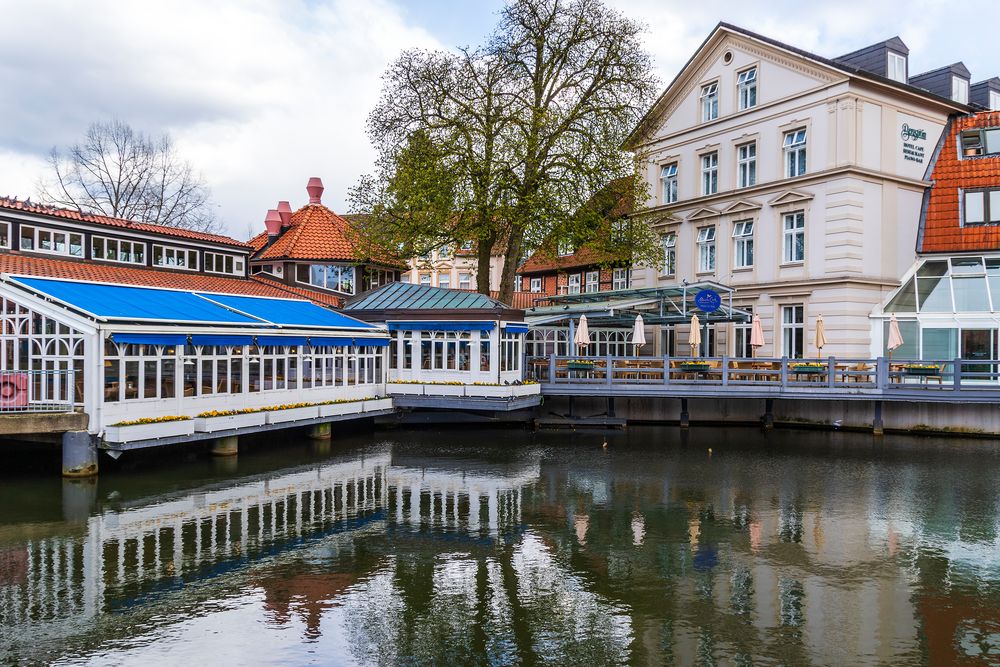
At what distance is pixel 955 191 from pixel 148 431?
97.7 ft

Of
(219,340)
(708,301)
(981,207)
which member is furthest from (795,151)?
(219,340)

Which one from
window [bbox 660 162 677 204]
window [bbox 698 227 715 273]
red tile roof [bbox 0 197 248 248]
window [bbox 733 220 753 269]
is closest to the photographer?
red tile roof [bbox 0 197 248 248]

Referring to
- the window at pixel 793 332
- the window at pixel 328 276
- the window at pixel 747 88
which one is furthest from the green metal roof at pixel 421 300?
the window at pixel 747 88

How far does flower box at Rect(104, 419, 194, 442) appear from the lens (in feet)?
60.1

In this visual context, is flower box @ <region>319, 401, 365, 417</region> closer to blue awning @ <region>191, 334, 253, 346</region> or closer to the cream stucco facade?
blue awning @ <region>191, 334, 253, 346</region>

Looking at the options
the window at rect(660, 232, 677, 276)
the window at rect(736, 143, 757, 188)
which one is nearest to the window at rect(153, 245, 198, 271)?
the window at rect(660, 232, 677, 276)

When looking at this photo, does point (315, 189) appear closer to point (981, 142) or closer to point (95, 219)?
point (95, 219)

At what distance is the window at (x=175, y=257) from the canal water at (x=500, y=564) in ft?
37.7

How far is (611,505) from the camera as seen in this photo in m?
16.3

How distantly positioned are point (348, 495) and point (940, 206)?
86.2 ft

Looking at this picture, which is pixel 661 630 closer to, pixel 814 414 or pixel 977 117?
pixel 814 414

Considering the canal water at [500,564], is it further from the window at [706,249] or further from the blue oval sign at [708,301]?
the window at [706,249]

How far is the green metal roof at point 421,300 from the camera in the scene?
28.2 metres

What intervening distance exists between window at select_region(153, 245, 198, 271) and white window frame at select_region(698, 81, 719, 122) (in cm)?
2289
